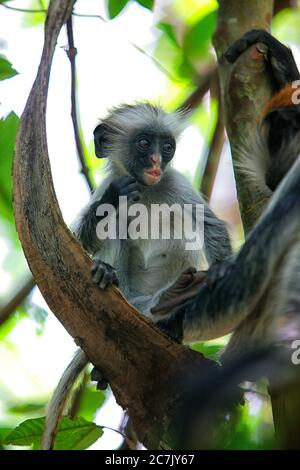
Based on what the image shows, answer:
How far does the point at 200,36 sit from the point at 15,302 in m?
2.01

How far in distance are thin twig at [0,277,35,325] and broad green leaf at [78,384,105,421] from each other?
64 cm

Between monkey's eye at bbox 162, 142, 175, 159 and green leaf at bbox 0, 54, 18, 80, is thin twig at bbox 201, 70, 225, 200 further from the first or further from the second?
green leaf at bbox 0, 54, 18, 80

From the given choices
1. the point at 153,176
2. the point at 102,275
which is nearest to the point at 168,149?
the point at 153,176

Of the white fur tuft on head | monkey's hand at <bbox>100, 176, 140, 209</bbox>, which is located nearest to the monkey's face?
the white fur tuft on head

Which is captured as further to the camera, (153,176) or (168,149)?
(168,149)

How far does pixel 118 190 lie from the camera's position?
4027 mm

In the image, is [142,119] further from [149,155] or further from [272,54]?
[272,54]

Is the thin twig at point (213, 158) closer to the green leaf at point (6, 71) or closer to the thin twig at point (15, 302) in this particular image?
the thin twig at point (15, 302)

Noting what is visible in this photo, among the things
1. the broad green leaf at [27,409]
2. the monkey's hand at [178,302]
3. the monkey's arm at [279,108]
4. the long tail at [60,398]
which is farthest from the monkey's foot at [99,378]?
the broad green leaf at [27,409]

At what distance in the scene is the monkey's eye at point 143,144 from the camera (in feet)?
15.6

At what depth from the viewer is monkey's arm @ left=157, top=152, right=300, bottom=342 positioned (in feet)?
9.37
